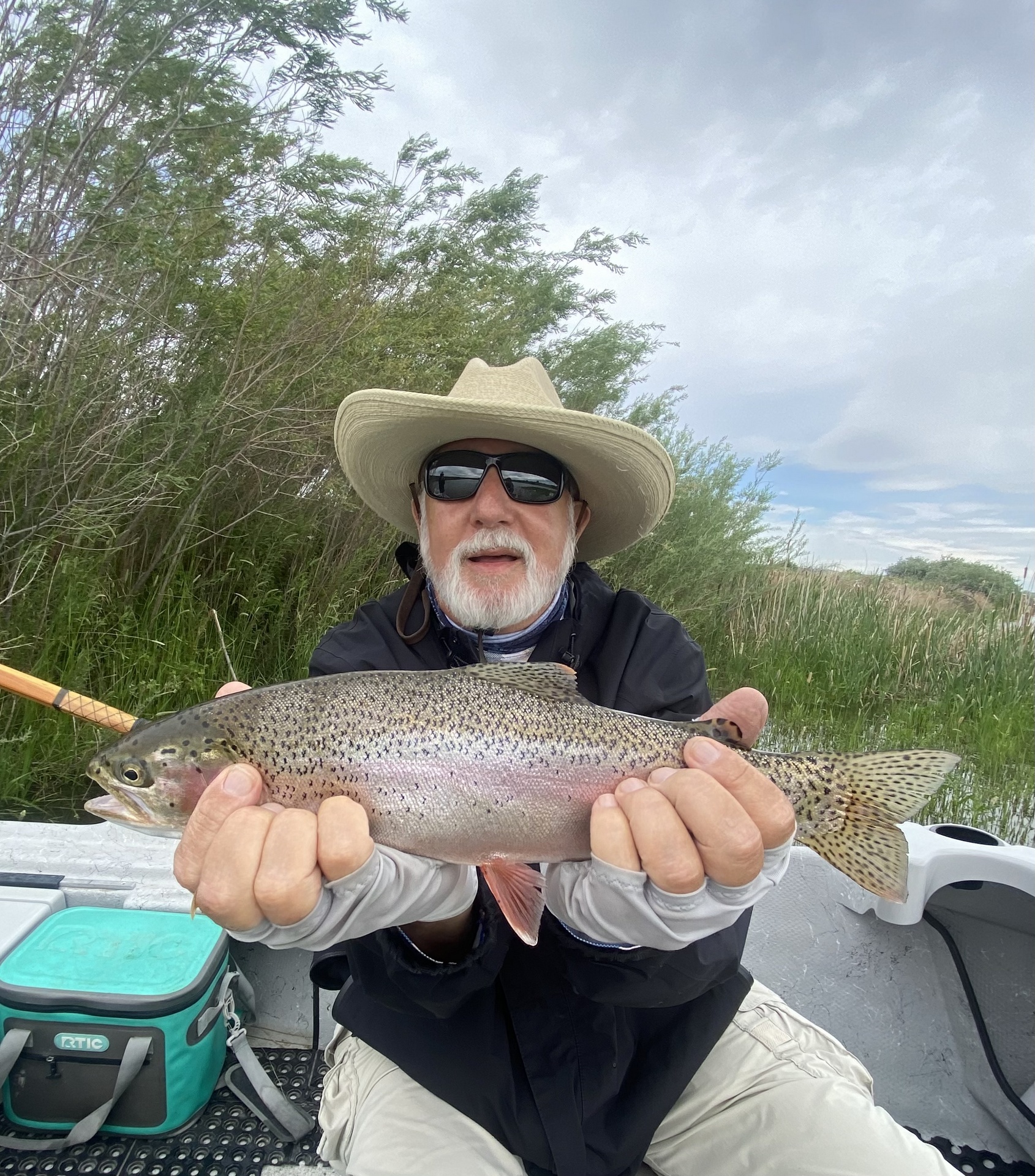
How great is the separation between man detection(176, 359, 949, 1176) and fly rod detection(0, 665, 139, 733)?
1261 millimetres

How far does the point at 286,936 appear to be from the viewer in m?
1.66

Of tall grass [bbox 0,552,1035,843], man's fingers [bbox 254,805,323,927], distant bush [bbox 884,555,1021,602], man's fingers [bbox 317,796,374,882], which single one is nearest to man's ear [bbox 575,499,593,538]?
man's fingers [bbox 317,796,374,882]

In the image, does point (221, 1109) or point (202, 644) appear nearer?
point (221, 1109)

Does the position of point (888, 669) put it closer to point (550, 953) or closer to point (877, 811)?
point (877, 811)

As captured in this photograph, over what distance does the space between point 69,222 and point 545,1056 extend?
224 inches

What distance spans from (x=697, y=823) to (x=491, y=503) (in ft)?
4.42

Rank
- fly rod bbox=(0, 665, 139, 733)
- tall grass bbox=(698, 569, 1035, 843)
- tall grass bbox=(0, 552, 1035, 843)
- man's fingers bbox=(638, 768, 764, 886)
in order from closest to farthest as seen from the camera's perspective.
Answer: man's fingers bbox=(638, 768, 764, 886) < fly rod bbox=(0, 665, 139, 733) < tall grass bbox=(0, 552, 1035, 843) < tall grass bbox=(698, 569, 1035, 843)

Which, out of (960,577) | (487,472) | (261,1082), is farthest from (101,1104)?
(960,577)

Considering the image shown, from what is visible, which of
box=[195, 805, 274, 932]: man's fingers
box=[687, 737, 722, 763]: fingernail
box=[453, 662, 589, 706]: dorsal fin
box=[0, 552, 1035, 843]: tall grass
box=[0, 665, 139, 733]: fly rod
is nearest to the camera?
box=[195, 805, 274, 932]: man's fingers

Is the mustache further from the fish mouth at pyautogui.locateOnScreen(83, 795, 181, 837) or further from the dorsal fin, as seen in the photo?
the fish mouth at pyautogui.locateOnScreen(83, 795, 181, 837)

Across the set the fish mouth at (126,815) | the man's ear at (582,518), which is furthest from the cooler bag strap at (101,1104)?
the man's ear at (582,518)

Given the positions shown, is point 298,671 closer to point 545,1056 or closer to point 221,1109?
point 221,1109

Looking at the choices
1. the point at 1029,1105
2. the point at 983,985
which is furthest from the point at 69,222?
the point at 1029,1105

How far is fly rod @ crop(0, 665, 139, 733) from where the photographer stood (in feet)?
9.75
